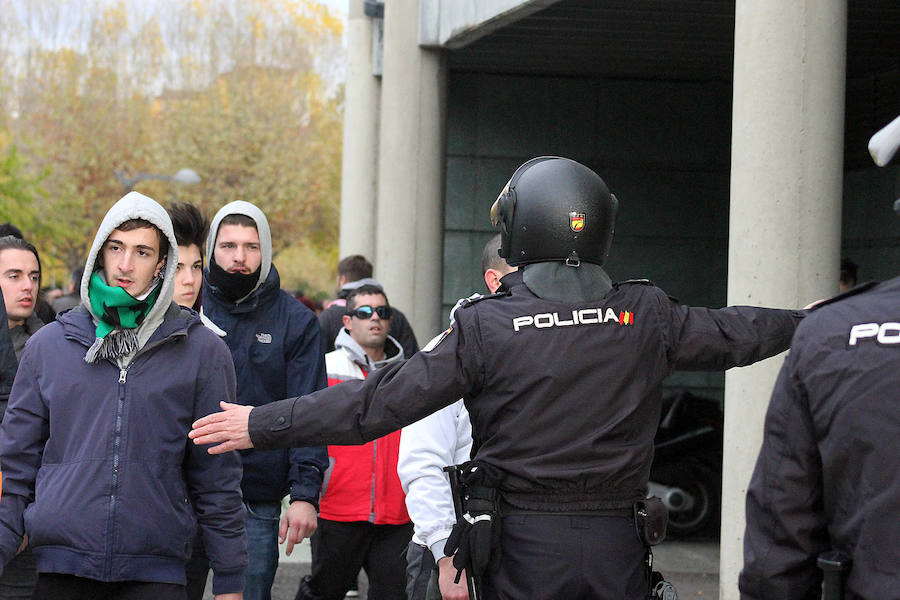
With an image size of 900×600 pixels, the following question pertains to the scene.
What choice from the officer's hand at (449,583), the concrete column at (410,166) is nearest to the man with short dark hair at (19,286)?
the officer's hand at (449,583)

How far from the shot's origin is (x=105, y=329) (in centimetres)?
390

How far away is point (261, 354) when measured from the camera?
5.16 metres

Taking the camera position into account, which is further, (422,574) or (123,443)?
(422,574)

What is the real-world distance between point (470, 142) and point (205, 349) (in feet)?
31.3

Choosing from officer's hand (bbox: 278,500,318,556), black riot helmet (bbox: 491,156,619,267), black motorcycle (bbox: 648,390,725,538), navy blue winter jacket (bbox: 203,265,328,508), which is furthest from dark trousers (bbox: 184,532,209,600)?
black motorcycle (bbox: 648,390,725,538)

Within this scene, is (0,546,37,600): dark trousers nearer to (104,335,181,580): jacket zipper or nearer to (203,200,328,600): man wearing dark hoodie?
(203,200,328,600): man wearing dark hoodie

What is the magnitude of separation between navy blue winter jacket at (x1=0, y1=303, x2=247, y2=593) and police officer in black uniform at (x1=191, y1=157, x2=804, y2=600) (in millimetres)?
289

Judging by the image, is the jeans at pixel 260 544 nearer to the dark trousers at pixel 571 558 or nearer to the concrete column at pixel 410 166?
the dark trousers at pixel 571 558

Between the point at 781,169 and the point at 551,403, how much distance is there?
3.52 m

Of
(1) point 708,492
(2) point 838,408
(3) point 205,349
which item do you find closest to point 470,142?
(1) point 708,492

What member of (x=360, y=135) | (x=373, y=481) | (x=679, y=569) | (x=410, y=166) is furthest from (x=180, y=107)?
(x=373, y=481)

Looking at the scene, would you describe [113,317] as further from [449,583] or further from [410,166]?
[410,166]

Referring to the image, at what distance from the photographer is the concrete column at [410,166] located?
1155 centimetres

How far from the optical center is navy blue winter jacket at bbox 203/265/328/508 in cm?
512
